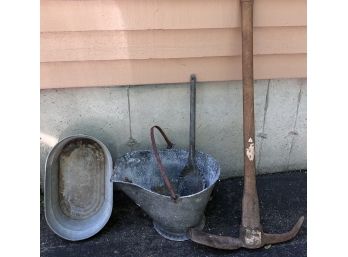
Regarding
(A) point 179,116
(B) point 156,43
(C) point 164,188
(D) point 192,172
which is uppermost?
(B) point 156,43

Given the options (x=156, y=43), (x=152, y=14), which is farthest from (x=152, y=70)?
(x=152, y=14)

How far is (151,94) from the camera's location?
2.71m

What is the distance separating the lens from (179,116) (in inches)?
110

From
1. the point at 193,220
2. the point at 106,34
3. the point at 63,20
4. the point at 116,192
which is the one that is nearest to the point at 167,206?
the point at 193,220

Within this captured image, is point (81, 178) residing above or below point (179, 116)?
below

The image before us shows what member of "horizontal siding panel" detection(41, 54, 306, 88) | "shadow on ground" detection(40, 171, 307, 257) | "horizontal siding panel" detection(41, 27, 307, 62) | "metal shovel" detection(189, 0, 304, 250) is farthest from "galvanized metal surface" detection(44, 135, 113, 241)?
"metal shovel" detection(189, 0, 304, 250)

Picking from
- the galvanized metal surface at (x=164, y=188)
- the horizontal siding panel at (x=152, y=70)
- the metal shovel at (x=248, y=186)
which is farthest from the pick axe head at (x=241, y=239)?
the horizontal siding panel at (x=152, y=70)

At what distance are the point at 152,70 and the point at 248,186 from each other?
942mm

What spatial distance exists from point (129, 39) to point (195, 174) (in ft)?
3.16

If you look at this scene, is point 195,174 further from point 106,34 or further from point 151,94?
point 106,34

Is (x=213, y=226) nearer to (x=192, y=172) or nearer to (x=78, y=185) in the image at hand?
(x=192, y=172)

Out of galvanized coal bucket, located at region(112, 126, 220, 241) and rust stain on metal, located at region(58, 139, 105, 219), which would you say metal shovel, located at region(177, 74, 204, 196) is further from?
rust stain on metal, located at region(58, 139, 105, 219)

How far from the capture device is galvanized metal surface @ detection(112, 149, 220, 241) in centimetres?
234

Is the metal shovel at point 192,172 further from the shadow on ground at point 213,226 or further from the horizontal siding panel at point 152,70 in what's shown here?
the shadow on ground at point 213,226
